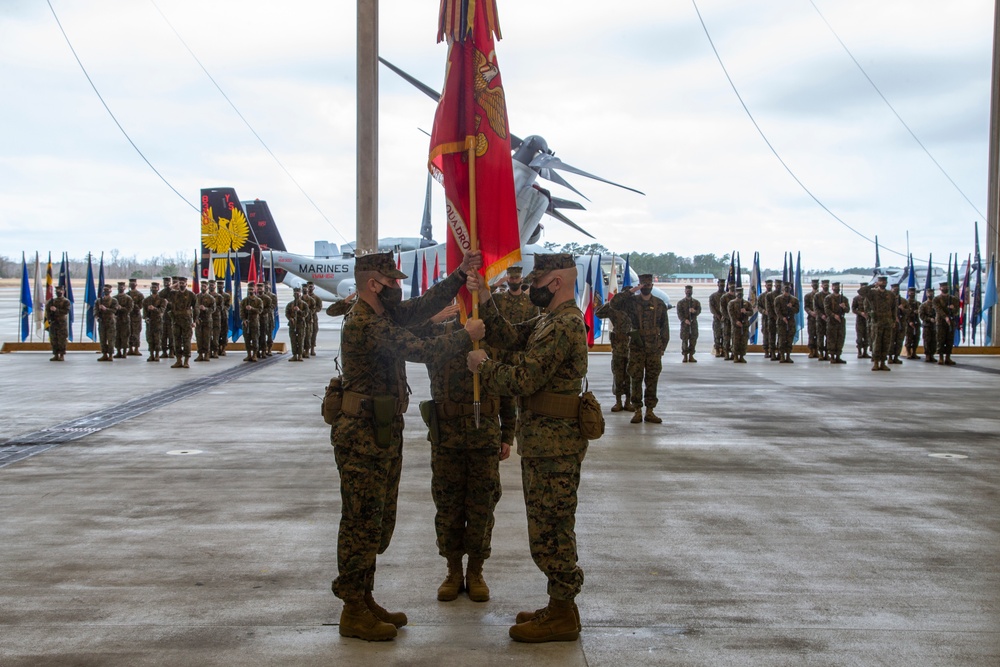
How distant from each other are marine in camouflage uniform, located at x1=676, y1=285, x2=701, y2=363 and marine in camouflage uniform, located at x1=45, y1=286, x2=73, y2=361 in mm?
11355

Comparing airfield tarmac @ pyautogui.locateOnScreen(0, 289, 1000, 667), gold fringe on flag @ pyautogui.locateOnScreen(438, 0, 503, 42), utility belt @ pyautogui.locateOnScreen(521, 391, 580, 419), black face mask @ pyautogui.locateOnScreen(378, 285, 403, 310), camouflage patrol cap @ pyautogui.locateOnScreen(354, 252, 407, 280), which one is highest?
gold fringe on flag @ pyautogui.locateOnScreen(438, 0, 503, 42)

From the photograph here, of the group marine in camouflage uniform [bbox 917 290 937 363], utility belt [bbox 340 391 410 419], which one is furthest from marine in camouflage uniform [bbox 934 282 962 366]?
utility belt [bbox 340 391 410 419]

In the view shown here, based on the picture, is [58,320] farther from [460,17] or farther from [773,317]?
[460,17]

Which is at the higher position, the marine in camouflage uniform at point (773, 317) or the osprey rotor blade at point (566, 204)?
the osprey rotor blade at point (566, 204)

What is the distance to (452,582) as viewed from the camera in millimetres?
4105

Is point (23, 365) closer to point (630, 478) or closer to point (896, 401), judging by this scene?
point (630, 478)

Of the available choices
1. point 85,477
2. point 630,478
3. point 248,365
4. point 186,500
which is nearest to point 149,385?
point 248,365

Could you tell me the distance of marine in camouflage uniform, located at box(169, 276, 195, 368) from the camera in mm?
15781

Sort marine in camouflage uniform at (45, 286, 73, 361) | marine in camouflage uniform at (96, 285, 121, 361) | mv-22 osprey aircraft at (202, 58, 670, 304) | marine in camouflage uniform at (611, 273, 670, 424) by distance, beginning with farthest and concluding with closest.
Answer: mv-22 osprey aircraft at (202, 58, 670, 304) < marine in camouflage uniform at (96, 285, 121, 361) < marine in camouflage uniform at (45, 286, 73, 361) < marine in camouflage uniform at (611, 273, 670, 424)

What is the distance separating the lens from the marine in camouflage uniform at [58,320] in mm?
16531

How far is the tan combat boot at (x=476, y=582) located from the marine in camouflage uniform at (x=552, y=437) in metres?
0.33

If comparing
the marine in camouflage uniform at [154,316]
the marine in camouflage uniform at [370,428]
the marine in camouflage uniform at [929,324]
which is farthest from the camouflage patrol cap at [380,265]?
the marine in camouflage uniform at [929,324]

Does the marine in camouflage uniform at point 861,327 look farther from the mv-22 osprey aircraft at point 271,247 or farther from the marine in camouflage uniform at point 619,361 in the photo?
the marine in camouflage uniform at point 619,361

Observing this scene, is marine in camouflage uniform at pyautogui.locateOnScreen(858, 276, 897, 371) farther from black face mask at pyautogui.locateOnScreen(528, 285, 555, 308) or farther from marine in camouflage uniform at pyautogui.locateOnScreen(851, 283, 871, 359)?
black face mask at pyautogui.locateOnScreen(528, 285, 555, 308)
